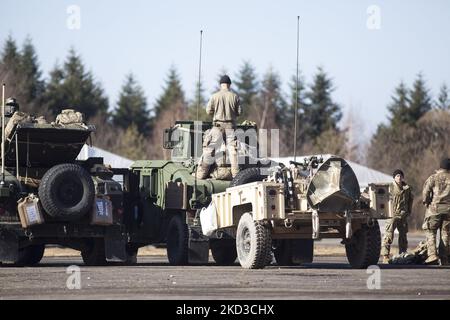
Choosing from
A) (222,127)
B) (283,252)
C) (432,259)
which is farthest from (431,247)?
(222,127)

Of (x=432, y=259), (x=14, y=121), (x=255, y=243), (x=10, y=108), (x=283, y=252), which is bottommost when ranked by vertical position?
(x=432, y=259)

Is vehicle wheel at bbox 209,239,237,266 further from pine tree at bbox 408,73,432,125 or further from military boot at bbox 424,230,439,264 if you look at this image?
pine tree at bbox 408,73,432,125

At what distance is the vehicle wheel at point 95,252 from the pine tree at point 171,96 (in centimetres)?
7637

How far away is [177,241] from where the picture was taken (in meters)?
22.7

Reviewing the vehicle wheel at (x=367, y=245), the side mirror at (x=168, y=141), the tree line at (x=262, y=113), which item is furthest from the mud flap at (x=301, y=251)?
the tree line at (x=262, y=113)

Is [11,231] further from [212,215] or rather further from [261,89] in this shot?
[261,89]

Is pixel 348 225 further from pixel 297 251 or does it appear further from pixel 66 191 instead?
pixel 66 191

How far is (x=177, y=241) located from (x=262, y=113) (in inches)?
2828

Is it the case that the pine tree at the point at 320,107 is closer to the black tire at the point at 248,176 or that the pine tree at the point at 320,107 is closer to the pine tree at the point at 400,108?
the pine tree at the point at 400,108

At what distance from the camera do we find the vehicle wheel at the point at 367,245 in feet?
66.0
